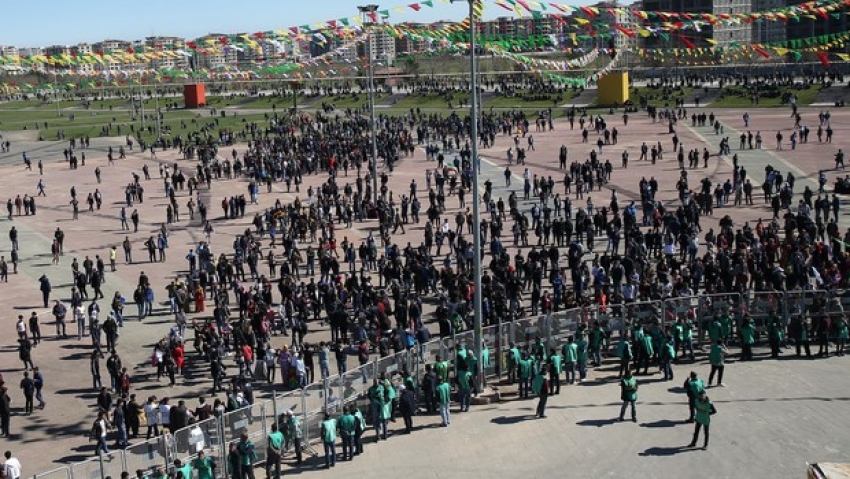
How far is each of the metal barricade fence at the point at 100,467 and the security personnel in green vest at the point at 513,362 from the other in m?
7.50

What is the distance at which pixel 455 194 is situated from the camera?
1710 inches

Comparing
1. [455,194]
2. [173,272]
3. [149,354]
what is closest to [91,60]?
[455,194]

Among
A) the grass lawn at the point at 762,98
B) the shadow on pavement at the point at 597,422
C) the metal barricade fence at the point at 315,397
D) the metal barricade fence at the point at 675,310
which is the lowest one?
the shadow on pavement at the point at 597,422

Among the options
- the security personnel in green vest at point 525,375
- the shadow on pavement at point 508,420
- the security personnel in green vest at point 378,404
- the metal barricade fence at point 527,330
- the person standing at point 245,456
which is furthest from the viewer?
the metal barricade fence at point 527,330

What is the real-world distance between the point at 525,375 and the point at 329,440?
425 cm

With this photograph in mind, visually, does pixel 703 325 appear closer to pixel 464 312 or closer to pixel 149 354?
pixel 464 312

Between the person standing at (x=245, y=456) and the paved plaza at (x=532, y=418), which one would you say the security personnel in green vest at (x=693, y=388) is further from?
the person standing at (x=245, y=456)

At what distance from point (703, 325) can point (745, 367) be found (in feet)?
5.38

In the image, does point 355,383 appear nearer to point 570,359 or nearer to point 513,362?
point 513,362

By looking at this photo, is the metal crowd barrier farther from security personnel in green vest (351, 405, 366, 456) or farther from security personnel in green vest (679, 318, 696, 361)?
security personnel in green vest (351, 405, 366, 456)

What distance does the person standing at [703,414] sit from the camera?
50.2 feet

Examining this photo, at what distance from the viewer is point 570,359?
18984mm

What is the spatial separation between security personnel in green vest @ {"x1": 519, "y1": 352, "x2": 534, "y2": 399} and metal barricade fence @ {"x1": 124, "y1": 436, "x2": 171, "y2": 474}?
6.57 metres

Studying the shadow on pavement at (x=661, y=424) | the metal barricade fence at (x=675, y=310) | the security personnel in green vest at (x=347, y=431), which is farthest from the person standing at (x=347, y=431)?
the metal barricade fence at (x=675, y=310)
